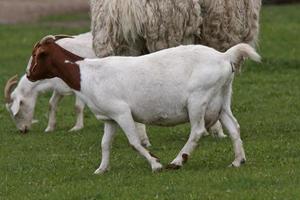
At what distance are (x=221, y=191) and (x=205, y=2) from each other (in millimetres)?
3497

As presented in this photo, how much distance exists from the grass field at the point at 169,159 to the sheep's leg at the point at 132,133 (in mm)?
117

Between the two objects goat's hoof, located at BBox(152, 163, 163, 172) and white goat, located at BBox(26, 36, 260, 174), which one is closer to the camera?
white goat, located at BBox(26, 36, 260, 174)

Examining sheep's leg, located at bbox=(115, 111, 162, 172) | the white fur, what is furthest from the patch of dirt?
sheep's leg, located at bbox=(115, 111, 162, 172)

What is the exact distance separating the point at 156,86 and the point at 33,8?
25828mm

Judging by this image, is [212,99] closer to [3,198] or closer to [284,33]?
[3,198]

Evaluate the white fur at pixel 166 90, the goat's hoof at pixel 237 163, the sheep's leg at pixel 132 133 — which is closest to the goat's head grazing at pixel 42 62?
the white fur at pixel 166 90

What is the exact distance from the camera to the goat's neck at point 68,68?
30.0 ft

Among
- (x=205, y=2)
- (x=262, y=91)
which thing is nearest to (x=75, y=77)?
(x=205, y=2)

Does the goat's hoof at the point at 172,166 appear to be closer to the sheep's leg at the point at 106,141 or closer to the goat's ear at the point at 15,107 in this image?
the sheep's leg at the point at 106,141

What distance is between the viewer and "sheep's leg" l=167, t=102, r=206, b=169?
8781 mm

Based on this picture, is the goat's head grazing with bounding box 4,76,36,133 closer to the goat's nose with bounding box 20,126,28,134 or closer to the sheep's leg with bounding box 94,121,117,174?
the goat's nose with bounding box 20,126,28,134

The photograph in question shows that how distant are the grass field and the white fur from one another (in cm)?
43

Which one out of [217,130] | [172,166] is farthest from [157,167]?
[217,130]

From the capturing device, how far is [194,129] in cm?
888
